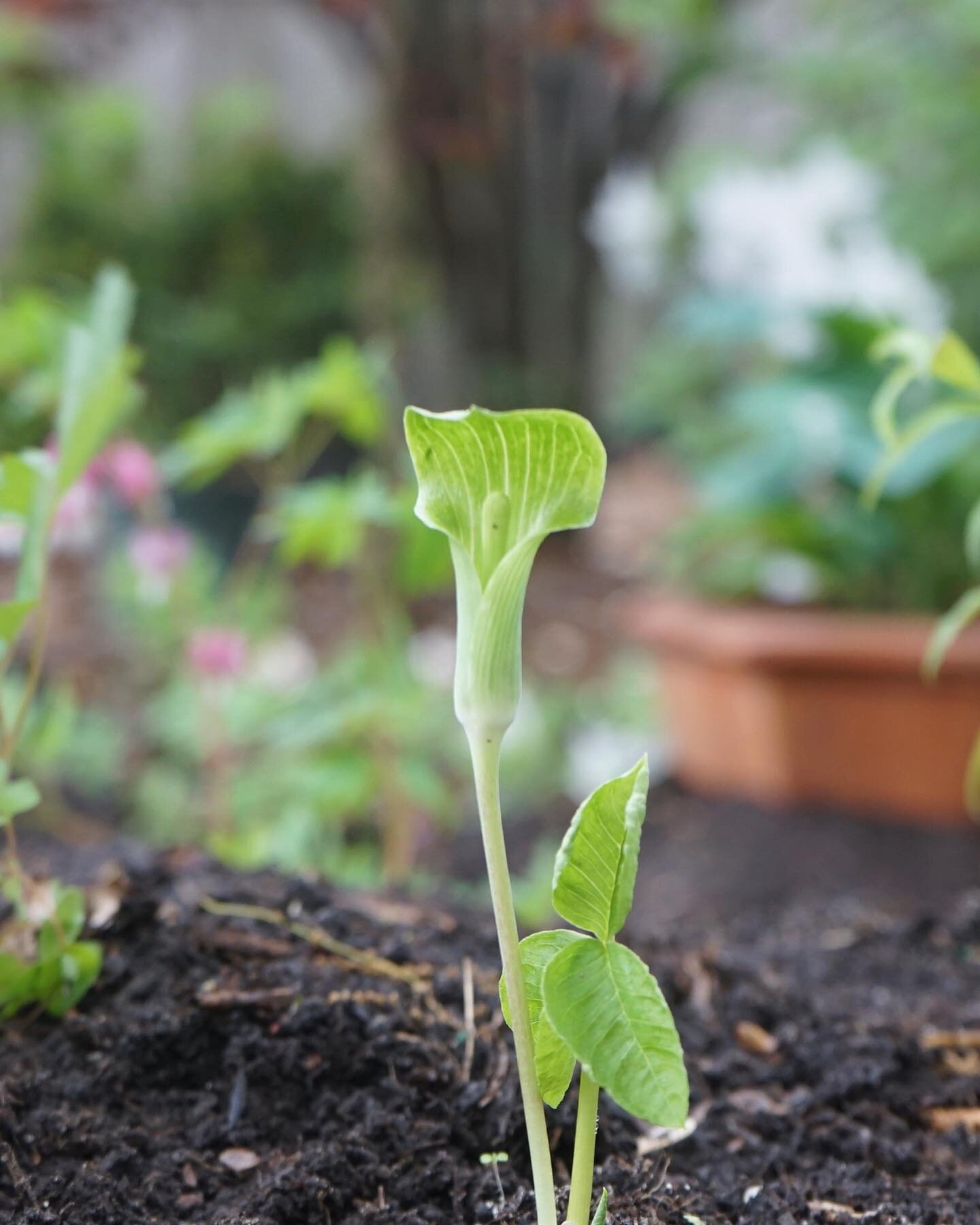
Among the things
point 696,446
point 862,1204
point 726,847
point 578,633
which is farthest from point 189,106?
point 862,1204

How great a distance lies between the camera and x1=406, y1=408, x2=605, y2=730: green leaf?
425mm

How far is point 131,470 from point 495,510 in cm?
95

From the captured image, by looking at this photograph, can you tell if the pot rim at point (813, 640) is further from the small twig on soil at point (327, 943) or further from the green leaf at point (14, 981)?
the green leaf at point (14, 981)

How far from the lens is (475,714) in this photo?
17.4 inches

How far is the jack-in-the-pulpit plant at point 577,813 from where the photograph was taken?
42 cm

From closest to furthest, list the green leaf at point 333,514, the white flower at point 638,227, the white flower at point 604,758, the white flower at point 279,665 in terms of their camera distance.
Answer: the green leaf at point 333,514 → the white flower at point 279,665 → the white flower at point 604,758 → the white flower at point 638,227

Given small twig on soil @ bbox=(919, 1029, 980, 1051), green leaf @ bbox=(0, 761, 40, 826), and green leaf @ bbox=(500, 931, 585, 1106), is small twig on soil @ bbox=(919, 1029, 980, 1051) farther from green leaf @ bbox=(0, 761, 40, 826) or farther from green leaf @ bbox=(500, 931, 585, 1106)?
green leaf @ bbox=(0, 761, 40, 826)

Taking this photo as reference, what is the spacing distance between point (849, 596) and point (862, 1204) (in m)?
1.56

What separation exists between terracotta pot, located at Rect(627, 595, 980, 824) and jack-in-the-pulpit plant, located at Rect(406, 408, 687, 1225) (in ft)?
4.30

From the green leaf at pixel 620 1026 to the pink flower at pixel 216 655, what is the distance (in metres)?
0.95

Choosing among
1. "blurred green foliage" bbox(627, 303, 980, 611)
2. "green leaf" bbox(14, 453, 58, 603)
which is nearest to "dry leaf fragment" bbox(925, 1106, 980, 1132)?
"green leaf" bbox(14, 453, 58, 603)

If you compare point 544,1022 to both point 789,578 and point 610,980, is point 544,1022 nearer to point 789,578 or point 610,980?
point 610,980

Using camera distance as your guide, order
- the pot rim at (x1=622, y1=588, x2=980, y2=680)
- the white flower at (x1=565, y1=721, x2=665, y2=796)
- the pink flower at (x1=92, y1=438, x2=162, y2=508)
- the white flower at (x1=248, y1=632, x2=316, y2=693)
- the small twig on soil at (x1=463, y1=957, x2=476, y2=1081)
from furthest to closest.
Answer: the white flower at (x1=565, y1=721, x2=665, y2=796) → the white flower at (x1=248, y1=632, x2=316, y2=693) → the pot rim at (x1=622, y1=588, x2=980, y2=680) → the pink flower at (x1=92, y1=438, x2=162, y2=508) → the small twig on soil at (x1=463, y1=957, x2=476, y2=1081)

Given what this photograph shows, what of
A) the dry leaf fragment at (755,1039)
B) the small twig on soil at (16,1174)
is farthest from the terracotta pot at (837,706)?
the small twig on soil at (16,1174)
